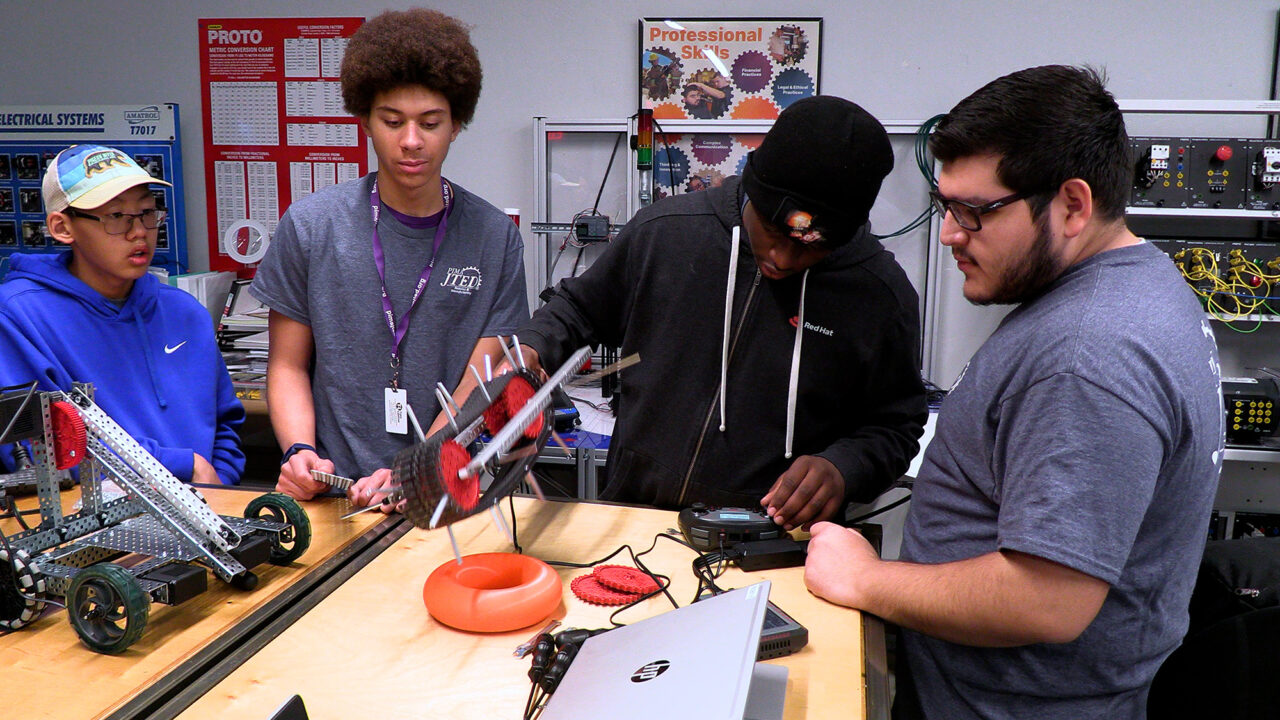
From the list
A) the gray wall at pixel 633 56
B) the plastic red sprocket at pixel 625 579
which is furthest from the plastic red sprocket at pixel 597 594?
the gray wall at pixel 633 56

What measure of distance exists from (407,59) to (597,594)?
1.15 metres

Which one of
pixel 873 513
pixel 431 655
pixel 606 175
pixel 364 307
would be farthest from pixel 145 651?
pixel 606 175

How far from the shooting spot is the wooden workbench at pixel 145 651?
974mm

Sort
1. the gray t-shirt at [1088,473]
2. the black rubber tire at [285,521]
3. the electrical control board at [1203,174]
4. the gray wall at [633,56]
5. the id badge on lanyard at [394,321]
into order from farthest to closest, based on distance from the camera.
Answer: the gray wall at [633,56], the electrical control board at [1203,174], the id badge on lanyard at [394,321], the black rubber tire at [285,521], the gray t-shirt at [1088,473]

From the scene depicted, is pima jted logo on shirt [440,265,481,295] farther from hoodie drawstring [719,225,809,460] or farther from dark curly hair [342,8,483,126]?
hoodie drawstring [719,225,809,460]

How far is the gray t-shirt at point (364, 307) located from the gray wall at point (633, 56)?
185 centimetres

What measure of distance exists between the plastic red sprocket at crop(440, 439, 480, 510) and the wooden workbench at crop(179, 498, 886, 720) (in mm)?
208

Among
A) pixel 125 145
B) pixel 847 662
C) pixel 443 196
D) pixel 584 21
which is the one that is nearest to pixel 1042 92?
pixel 847 662

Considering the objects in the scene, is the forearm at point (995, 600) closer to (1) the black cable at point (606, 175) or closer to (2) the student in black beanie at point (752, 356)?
(2) the student in black beanie at point (752, 356)

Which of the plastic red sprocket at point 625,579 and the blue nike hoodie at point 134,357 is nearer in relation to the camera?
the plastic red sprocket at point 625,579

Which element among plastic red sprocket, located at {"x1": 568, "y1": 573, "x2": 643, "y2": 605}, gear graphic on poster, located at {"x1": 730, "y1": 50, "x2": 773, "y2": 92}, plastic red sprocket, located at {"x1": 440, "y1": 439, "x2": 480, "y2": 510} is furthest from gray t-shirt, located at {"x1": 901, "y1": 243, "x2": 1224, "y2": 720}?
gear graphic on poster, located at {"x1": 730, "y1": 50, "x2": 773, "y2": 92}

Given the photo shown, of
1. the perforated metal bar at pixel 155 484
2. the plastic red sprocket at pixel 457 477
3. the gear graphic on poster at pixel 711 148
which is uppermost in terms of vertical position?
the gear graphic on poster at pixel 711 148

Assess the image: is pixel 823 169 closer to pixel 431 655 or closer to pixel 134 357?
pixel 431 655

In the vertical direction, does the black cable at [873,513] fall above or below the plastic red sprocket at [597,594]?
below
